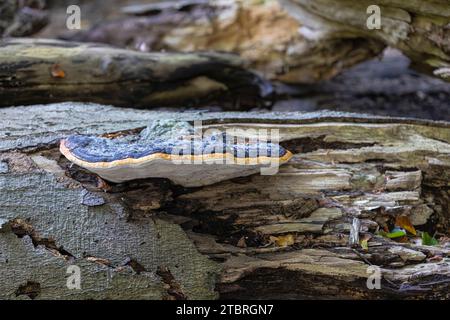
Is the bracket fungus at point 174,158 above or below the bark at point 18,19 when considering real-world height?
below

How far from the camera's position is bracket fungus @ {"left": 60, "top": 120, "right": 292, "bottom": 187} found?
86.1 inches

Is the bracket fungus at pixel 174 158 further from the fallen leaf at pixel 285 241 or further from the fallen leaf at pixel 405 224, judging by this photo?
the fallen leaf at pixel 405 224

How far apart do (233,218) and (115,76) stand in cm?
163

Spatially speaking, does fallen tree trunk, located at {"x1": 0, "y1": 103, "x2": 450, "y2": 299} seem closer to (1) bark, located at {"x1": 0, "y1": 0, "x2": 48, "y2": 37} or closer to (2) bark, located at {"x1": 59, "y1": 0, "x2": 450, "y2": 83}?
(2) bark, located at {"x1": 59, "y1": 0, "x2": 450, "y2": 83}

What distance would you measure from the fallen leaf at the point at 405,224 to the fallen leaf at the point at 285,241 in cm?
60

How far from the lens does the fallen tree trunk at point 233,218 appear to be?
240 centimetres

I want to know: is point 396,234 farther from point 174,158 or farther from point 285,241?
point 174,158

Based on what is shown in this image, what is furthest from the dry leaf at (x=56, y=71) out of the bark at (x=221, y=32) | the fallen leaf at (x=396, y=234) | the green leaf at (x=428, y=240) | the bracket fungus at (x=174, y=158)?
the green leaf at (x=428, y=240)

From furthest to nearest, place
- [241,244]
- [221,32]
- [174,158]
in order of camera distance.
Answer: [221,32] < [241,244] < [174,158]

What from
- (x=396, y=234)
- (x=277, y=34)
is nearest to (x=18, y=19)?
(x=277, y=34)

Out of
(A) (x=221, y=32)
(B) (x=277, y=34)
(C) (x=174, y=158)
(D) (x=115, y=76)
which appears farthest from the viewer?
(A) (x=221, y=32)

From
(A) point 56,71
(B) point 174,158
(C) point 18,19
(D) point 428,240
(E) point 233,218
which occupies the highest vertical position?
(C) point 18,19

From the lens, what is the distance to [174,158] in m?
2.18

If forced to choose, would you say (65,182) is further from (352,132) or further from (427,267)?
(427,267)
